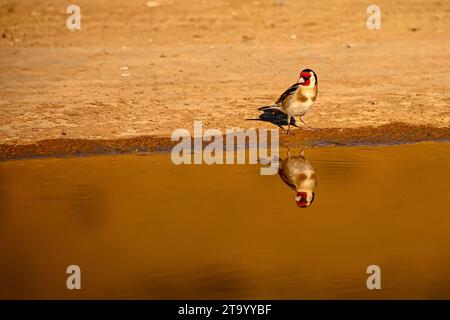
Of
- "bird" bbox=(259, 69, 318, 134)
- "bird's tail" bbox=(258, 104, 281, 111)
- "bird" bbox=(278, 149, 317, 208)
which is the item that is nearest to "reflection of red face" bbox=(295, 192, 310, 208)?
"bird" bbox=(278, 149, 317, 208)

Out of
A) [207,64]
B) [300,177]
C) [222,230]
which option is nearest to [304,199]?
[300,177]

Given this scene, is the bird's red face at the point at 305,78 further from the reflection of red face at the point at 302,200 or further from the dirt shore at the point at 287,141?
the reflection of red face at the point at 302,200

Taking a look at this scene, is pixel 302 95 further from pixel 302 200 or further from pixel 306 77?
pixel 302 200

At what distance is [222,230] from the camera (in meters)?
8.81

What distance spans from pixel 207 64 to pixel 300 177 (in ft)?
20.5

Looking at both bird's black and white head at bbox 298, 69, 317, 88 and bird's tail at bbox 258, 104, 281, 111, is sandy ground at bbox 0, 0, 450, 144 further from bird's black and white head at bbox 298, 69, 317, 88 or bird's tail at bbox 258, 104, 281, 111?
bird's black and white head at bbox 298, 69, 317, 88

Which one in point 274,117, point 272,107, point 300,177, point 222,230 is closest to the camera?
point 222,230

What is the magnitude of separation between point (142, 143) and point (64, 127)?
128cm

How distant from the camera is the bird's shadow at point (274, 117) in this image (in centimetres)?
1330

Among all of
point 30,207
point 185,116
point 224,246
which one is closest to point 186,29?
point 185,116

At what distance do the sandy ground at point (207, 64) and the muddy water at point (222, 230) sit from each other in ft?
6.84

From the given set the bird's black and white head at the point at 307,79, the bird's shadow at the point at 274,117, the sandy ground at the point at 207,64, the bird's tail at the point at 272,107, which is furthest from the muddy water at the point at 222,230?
A: the sandy ground at the point at 207,64

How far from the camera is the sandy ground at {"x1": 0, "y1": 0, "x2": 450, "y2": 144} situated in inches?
533
